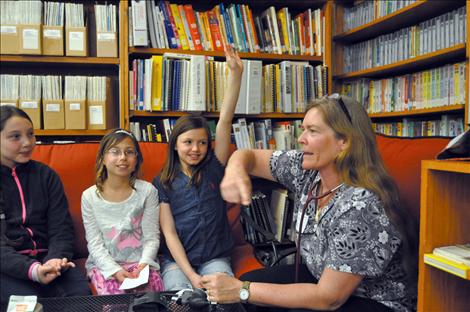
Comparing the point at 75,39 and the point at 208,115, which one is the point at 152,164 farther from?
the point at 75,39

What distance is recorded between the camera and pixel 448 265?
1.04 metres

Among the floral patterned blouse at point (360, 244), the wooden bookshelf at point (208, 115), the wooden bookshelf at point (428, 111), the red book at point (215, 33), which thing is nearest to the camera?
the floral patterned blouse at point (360, 244)

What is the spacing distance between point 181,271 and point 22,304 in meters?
0.69

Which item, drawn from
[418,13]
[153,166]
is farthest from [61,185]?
[418,13]

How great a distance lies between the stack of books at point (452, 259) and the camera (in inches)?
40.0

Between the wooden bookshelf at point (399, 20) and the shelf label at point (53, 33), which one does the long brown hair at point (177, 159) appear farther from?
the wooden bookshelf at point (399, 20)

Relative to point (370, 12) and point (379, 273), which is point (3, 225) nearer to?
point (379, 273)

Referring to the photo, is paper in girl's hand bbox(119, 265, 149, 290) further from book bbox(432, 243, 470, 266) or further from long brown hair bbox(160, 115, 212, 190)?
book bbox(432, 243, 470, 266)

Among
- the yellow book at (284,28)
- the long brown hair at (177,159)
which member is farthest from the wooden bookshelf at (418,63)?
the long brown hair at (177,159)

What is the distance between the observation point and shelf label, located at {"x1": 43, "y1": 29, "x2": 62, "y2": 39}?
238cm

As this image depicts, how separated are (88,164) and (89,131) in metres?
0.52

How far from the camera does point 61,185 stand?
184cm

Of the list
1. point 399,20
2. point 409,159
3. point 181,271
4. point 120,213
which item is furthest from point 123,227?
point 399,20

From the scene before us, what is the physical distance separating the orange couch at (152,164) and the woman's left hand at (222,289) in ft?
2.04
